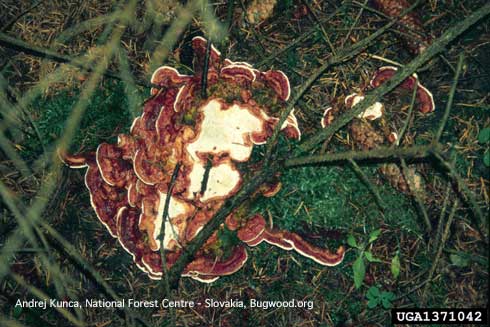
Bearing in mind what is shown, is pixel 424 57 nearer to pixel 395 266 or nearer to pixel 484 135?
pixel 484 135

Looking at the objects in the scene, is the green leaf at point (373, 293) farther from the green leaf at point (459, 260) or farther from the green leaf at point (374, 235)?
the green leaf at point (459, 260)

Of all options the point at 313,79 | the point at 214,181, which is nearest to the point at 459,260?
the point at 313,79

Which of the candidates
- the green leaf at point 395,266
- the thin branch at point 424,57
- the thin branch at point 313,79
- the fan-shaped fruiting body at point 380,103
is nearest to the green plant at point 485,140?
the fan-shaped fruiting body at point 380,103

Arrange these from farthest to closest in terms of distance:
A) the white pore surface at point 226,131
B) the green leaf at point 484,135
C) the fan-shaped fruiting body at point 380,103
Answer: the green leaf at point 484,135 → the fan-shaped fruiting body at point 380,103 → the white pore surface at point 226,131

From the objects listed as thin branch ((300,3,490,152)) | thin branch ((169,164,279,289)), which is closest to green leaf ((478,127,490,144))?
thin branch ((300,3,490,152))

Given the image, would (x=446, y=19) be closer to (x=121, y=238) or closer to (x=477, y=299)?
(x=477, y=299)

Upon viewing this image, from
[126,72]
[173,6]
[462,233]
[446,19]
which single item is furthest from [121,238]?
[446,19]

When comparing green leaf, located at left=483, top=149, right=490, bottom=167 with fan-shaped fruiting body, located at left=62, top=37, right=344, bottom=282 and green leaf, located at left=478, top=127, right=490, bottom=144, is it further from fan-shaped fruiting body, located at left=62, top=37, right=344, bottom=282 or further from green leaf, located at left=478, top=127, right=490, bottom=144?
fan-shaped fruiting body, located at left=62, top=37, right=344, bottom=282
